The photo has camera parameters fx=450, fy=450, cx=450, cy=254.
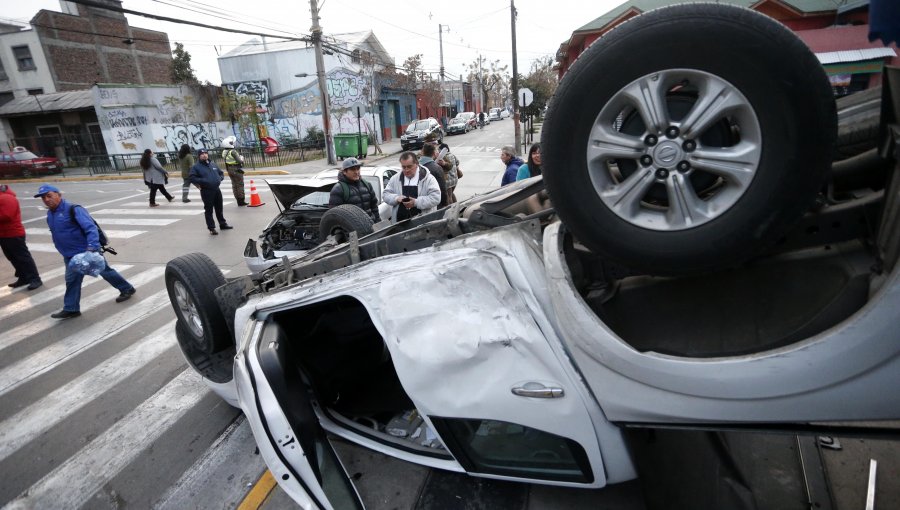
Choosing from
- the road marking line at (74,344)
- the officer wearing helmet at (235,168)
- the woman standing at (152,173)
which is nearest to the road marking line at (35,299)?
the road marking line at (74,344)

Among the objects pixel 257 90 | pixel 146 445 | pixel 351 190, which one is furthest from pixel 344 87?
pixel 146 445

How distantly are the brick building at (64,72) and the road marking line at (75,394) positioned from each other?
29.4 metres

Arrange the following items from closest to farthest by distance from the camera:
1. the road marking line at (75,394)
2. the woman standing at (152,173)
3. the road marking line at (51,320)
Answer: the road marking line at (75,394) → the road marking line at (51,320) → the woman standing at (152,173)

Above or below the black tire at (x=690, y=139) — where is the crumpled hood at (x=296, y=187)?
below

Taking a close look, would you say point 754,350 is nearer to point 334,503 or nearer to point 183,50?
point 334,503

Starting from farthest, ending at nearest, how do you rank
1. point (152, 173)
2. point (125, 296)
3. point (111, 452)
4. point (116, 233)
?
point (152, 173) < point (116, 233) < point (125, 296) < point (111, 452)

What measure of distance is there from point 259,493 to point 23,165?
2920 centimetres

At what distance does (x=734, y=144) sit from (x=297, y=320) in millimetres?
2514

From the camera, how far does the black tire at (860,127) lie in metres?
1.71

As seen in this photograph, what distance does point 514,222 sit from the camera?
215cm

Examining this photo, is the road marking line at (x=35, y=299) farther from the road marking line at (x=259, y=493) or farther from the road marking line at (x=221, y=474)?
the road marking line at (x=259, y=493)

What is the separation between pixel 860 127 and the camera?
1.72 meters

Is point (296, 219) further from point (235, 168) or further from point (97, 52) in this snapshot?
point (97, 52)

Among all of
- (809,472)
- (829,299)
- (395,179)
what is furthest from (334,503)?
(395,179)
